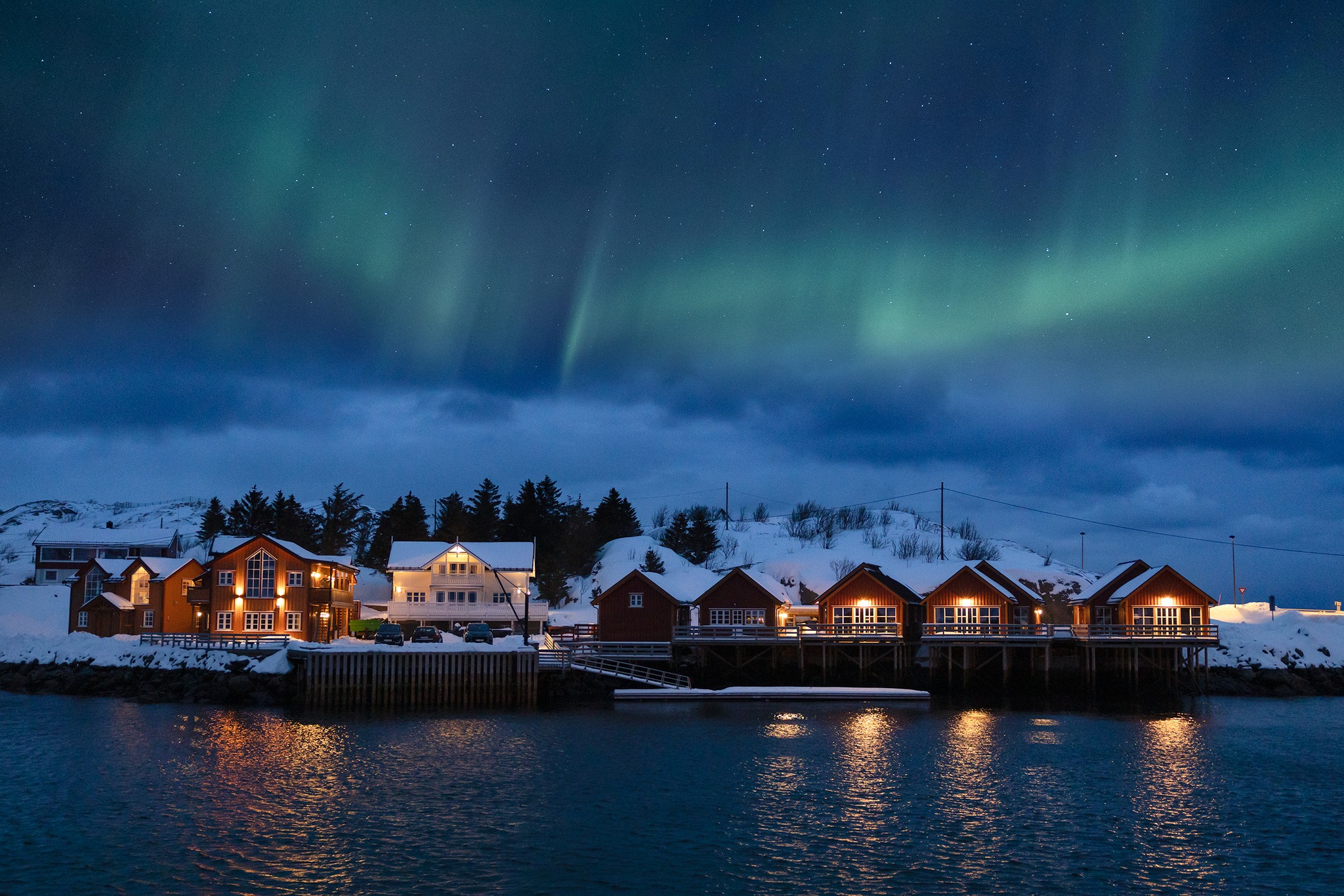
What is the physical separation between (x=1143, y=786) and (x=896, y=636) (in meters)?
32.5

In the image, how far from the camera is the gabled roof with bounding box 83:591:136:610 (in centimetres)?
7362

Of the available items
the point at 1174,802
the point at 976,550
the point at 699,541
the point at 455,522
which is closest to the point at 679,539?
the point at 699,541

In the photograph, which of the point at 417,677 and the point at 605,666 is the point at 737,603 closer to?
the point at 605,666

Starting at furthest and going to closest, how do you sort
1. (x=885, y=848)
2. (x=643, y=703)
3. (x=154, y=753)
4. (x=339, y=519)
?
(x=339, y=519)
(x=643, y=703)
(x=154, y=753)
(x=885, y=848)

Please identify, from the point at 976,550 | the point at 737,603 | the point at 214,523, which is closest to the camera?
the point at 737,603

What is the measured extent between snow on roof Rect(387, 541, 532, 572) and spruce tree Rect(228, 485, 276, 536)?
37081 millimetres

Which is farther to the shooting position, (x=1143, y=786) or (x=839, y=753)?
(x=839, y=753)

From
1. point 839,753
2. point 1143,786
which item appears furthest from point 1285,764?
point 839,753

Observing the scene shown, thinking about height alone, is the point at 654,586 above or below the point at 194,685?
above

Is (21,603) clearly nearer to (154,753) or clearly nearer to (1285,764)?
(154,753)

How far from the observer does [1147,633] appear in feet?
220

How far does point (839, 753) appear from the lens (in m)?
40.6

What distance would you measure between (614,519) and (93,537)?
2420 inches

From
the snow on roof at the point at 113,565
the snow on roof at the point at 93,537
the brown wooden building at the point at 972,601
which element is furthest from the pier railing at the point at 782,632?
the snow on roof at the point at 93,537
